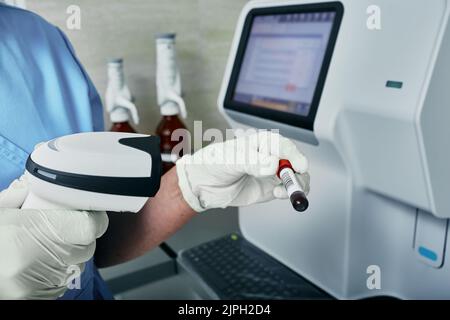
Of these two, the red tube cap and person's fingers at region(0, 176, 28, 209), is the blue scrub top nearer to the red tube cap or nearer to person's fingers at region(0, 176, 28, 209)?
person's fingers at region(0, 176, 28, 209)

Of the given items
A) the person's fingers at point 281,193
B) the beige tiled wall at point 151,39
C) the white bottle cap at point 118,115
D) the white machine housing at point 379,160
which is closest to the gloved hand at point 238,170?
the person's fingers at point 281,193

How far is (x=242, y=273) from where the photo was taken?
84 centimetres

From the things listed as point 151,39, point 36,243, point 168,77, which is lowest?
point 36,243

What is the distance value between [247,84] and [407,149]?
38 centimetres

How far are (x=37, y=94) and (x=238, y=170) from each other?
0.40m

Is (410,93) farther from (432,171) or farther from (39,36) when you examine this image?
(39,36)

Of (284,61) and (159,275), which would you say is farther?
(159,275)

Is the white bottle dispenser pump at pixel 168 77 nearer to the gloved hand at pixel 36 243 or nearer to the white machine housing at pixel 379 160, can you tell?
the white machine housing at pixel 379 160

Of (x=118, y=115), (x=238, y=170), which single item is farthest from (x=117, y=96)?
(x=238, y=170)

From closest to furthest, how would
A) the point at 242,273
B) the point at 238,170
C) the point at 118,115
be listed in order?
the point at 238,170, the point at 242,273, the point at 118,115

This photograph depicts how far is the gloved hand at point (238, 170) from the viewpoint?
0.55 meters

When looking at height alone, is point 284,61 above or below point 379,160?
above

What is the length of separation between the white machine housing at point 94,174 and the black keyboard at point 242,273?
1.30 feet

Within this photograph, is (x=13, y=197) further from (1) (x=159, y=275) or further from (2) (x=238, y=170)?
(1) (x=159, y=275)
